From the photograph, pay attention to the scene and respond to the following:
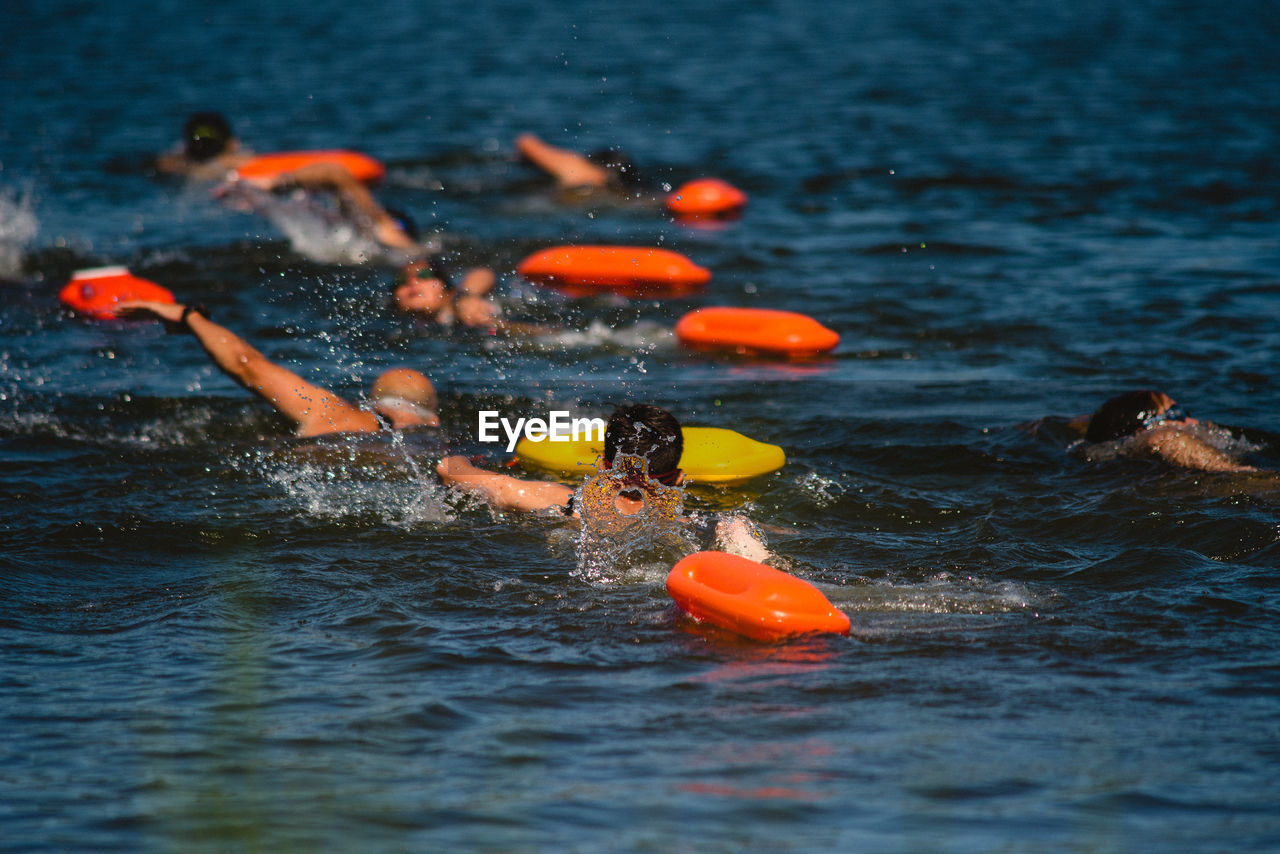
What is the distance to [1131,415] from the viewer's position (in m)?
7.02

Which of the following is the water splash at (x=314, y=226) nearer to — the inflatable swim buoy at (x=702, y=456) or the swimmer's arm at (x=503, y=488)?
the inflatable swim buoy at (x=702, y=456)

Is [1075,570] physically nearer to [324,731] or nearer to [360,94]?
[324,731]

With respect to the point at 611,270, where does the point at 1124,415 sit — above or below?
below

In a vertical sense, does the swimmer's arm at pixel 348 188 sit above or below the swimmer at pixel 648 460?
above

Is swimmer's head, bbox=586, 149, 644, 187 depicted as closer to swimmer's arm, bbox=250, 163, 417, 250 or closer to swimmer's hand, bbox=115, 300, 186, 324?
swimmer's arm, bbox=250, 163, 417, 250

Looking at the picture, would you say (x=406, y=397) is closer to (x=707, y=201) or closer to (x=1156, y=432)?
(x=1156, y=432)

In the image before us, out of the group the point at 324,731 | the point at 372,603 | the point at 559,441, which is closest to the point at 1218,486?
the point at 559,441

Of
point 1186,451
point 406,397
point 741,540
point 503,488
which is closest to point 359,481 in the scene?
point 406,397

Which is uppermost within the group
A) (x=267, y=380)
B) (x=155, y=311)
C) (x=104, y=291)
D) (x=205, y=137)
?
A: (x=205, y=137)

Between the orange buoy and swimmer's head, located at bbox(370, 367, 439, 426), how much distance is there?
7.16 metres

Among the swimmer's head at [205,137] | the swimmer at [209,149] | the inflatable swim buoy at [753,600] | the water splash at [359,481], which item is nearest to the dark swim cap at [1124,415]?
the inflatable swim buoy at [753,600]

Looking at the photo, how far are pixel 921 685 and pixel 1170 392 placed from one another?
478 centimetres

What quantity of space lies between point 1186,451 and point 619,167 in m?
9.67

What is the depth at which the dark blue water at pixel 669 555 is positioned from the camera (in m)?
3.86
